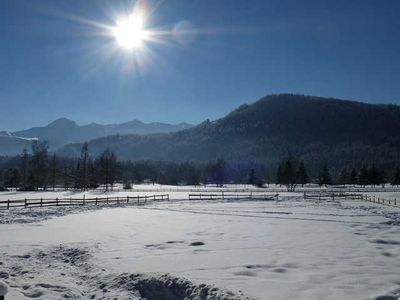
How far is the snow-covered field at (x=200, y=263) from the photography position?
1214cm

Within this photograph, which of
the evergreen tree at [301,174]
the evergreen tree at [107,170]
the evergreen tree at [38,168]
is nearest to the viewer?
the evergreen tree at [38,168]

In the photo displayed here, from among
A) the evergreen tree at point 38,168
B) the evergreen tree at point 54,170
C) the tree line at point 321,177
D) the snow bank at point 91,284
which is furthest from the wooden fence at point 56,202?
the tree line at point 321,177

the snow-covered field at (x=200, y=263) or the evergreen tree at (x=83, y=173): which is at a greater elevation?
the evergreen tree at (x=83, y=173)

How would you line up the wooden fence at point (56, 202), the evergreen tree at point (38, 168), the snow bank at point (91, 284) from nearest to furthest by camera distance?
the snow bank at point (91, 284) → the wooden fence at point (56, 202) → the evergreen tree at point (38, 168)

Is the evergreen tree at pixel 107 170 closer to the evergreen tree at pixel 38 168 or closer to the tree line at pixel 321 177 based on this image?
the evergreen tree at pixel 38 168

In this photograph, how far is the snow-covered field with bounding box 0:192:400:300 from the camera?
478 inches

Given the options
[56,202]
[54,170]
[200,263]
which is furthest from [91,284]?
[54,170]

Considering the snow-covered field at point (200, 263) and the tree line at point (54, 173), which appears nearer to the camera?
the snow-covered field at point (200, 263)

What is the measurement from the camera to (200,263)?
15.4 meters

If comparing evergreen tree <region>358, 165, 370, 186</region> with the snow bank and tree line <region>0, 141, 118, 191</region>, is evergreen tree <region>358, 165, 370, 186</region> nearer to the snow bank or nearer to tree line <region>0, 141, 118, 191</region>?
tree line <region>0, 141, 118, 191</region>

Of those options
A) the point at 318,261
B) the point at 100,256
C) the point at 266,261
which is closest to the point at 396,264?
the point at 318,261

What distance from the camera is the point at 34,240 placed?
21.1 meters

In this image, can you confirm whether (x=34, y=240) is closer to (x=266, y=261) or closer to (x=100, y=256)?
(x=100, y=256)

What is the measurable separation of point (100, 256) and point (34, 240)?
608 centimetres
